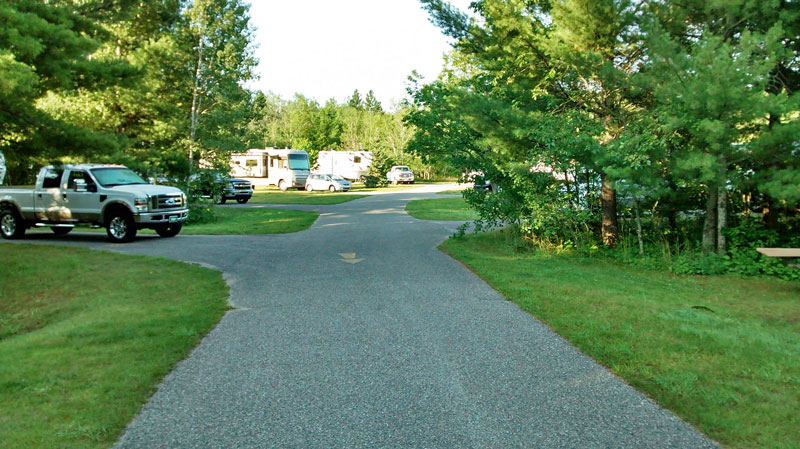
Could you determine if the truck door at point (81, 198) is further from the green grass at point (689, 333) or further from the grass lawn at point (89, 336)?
the green grass at point (689, 333)

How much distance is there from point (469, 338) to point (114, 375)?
3.56 metres

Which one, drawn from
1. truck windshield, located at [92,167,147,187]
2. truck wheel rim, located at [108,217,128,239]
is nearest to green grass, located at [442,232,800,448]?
truck wheel rim, located at [108,217,128,239]

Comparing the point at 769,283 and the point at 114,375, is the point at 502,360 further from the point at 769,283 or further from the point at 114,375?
the point at 769,283

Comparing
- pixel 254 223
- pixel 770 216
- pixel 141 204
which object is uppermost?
pixel 141 204

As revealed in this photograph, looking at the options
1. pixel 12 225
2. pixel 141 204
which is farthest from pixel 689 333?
pixel 12 225

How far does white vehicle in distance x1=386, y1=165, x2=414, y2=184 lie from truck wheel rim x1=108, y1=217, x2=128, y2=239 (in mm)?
45150

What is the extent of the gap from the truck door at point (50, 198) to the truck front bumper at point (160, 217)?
8.21 ft

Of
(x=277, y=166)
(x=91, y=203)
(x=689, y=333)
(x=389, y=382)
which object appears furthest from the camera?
(x=277, y=166)

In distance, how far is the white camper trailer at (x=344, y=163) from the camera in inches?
2238

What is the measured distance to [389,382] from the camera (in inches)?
195

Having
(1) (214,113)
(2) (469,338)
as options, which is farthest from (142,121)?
(2) (469,338)

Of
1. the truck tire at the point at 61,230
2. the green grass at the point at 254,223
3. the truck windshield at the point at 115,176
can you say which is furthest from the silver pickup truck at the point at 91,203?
the green grass at the point at 254,223

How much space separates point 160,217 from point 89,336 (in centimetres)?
1007

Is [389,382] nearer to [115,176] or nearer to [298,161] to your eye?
[115,176]
